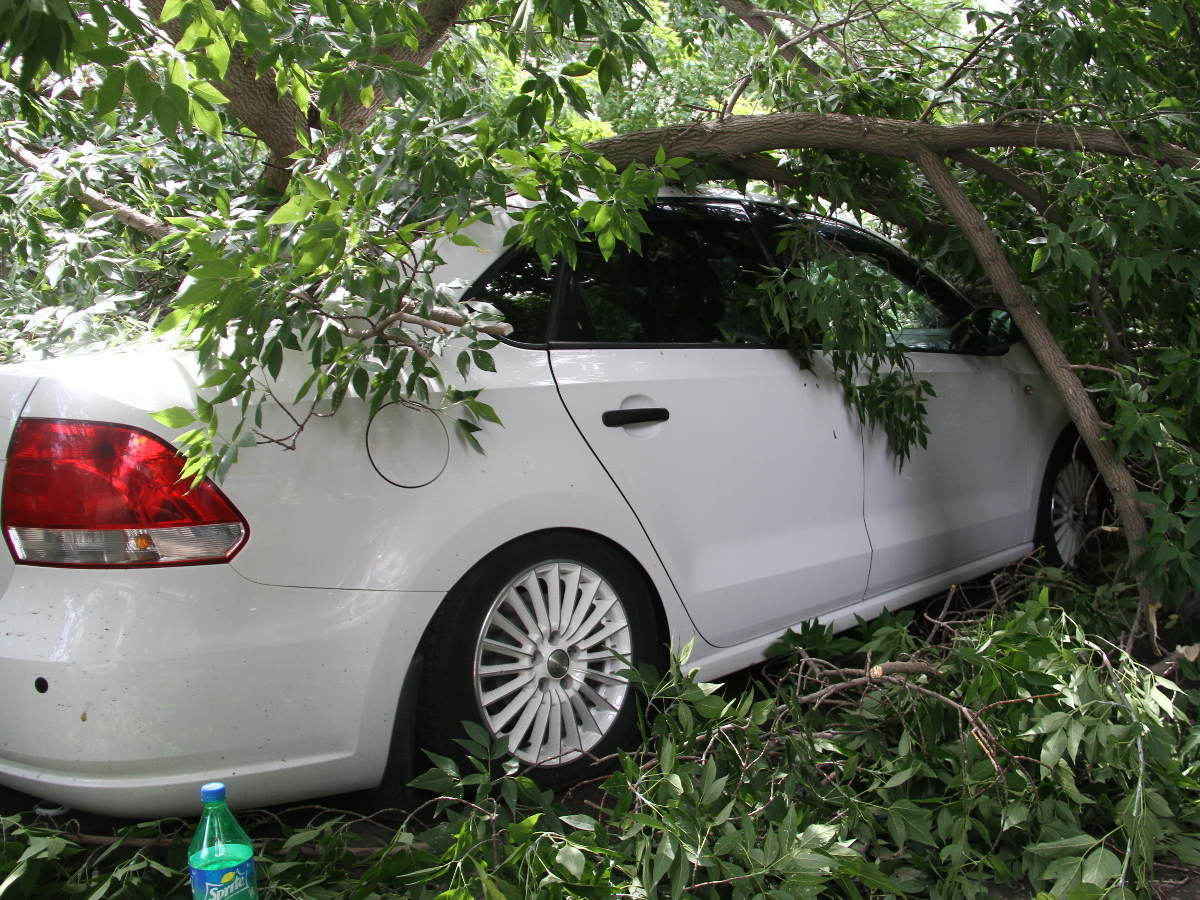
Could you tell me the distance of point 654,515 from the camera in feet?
9.22

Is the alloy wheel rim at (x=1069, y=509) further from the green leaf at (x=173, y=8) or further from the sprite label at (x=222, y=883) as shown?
the green leaf at (x=173, y=8)

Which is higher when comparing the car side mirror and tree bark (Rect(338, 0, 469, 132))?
tree bark (Rect(338, 0, 469, 132))

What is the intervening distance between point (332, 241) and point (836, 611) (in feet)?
7.31

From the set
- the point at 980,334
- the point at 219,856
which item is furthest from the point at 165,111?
the point at 980,334

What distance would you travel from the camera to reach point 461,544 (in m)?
2.36

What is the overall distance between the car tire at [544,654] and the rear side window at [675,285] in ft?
2.11

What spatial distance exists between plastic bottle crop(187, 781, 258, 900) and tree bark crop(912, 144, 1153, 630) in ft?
9.59

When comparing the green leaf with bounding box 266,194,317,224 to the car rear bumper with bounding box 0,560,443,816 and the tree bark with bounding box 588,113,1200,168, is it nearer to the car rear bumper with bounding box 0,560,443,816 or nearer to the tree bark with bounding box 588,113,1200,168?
the car rear bumper with bounding box 0,560,443,816

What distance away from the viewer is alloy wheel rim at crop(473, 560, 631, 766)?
250 cm

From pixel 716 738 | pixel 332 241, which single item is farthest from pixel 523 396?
pixel 716 738

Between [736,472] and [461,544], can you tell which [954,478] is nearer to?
[736,472]

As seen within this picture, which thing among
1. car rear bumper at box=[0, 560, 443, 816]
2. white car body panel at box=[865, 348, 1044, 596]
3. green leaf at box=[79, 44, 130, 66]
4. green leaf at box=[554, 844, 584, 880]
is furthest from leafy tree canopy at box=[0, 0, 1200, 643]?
green leaf at box=[554, 844, 584, 880]

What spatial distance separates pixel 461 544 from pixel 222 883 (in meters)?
0.85

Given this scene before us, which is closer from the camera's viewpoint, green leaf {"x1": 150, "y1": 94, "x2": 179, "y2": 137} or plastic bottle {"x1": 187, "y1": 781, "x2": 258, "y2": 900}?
green leaf {"x1": 150, "y1": 94, "x2": 179, "y2": 137}
